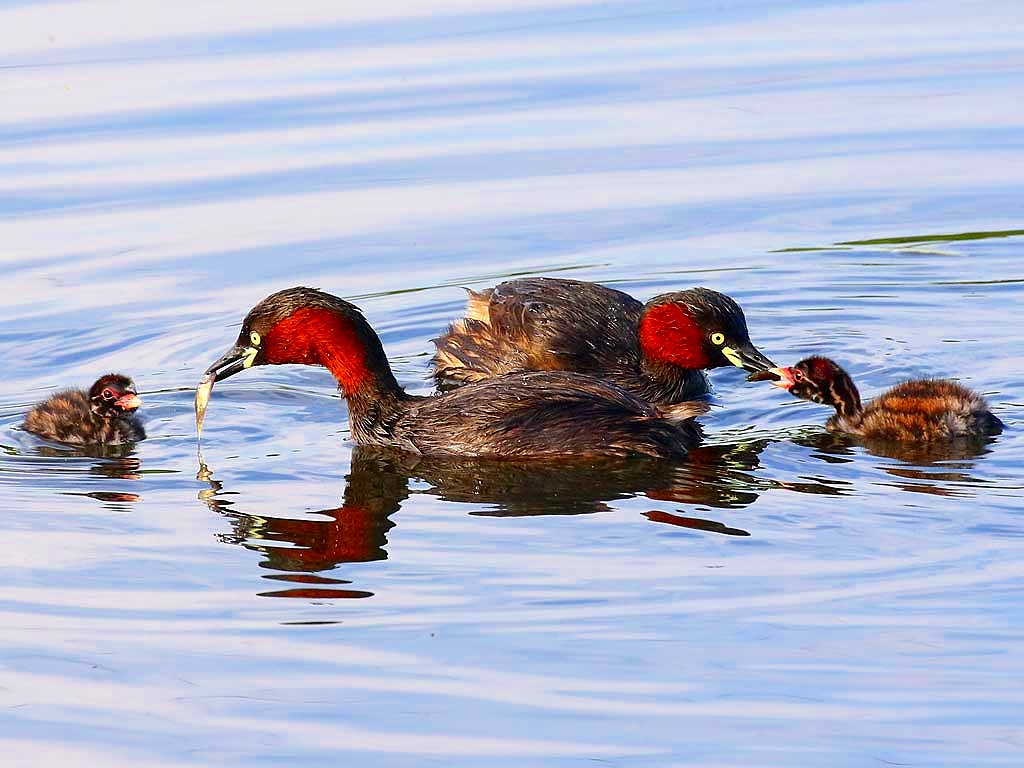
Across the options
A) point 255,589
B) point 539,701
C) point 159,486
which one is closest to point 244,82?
point 159,486

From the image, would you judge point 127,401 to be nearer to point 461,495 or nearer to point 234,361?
point 234,361

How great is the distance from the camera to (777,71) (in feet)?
55.4

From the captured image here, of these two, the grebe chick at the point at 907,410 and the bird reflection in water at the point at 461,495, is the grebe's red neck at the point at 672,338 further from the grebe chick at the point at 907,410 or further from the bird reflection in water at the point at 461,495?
the bird reflection in water at the point at 461,495

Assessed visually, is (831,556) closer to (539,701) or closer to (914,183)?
(539,701)

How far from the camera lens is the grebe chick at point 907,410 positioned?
31.1 feet

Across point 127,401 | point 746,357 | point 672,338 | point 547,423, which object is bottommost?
point 547,423

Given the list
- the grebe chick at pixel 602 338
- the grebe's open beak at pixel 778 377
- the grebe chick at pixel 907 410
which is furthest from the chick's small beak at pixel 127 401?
the grebe chick at pixel 907 410

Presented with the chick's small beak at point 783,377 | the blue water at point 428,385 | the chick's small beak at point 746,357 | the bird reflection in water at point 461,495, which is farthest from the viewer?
the chick's small beak at point 746,357

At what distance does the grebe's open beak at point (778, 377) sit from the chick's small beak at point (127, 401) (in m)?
3.30

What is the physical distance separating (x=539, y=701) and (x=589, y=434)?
3155 millimetres

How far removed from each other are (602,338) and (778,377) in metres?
1.12

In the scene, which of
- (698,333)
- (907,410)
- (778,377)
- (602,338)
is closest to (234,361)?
(602,338)

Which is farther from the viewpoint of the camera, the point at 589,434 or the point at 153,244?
the point at 153,244

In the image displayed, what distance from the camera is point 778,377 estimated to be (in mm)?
10523
